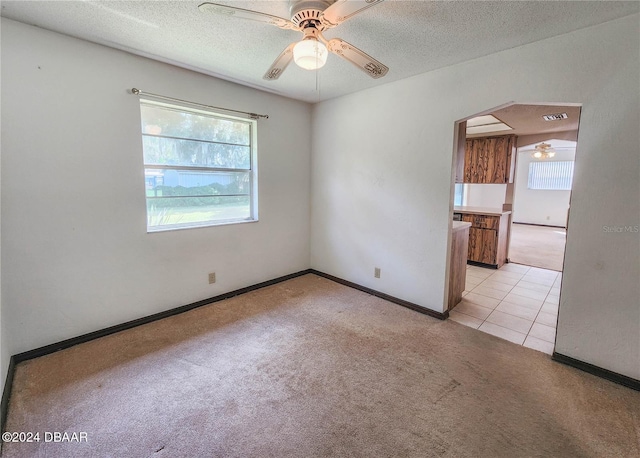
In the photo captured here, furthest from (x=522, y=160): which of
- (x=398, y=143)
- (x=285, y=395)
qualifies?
(x=285, y=395)

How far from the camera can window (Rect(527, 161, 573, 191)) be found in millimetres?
8898

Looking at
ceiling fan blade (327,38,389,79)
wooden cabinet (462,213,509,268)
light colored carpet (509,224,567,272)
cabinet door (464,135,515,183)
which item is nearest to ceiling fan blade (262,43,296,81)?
ceiling fan blade (327,38,389,79)

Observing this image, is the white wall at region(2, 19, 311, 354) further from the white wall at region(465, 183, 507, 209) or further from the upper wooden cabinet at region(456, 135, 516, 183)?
the white wall at region(465, 183, 507, 209)

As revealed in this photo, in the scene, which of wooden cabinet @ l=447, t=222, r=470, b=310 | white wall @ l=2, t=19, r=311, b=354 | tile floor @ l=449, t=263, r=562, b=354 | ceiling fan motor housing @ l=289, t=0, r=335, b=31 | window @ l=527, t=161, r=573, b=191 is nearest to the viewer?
ceiling fan motor housing @ l=289, t=0, r=335, b=31

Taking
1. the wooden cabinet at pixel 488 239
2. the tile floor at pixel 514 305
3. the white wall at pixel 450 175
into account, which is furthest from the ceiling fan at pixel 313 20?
the wooden cabinet at pixel 488 239

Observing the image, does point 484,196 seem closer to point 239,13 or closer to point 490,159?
point 490,159

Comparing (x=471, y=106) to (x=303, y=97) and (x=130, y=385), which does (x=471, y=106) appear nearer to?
(x=303, y=97)

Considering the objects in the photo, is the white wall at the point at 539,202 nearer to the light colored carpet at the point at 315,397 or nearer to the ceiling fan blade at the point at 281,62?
the light colored carpet at the point at 315,397

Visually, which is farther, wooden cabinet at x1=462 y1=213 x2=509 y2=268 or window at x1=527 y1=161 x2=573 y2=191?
window at x1=527 y1=161 x2=573 y2=191

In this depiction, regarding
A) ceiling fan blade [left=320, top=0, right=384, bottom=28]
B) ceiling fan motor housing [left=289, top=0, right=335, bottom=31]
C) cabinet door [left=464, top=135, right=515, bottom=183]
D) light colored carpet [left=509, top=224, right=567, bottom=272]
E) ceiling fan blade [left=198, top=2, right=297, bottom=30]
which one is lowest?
light colored carpet [left=509, top=224, right=567, bottom=272]

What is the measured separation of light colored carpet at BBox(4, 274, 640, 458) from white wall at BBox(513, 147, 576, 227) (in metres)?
8.41

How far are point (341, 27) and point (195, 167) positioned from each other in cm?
194

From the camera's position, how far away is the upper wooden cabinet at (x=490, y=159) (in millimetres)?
5016

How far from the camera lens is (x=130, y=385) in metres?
1.98
